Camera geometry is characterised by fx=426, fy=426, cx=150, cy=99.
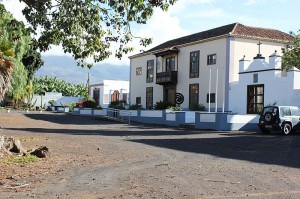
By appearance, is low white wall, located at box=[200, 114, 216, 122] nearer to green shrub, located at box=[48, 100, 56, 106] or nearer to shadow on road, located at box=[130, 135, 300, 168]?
shadow on road, located at box=[130, 135, 300, 168]

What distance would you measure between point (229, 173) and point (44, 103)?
6128 cm

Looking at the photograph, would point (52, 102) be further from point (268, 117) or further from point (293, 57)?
point (268, 117)

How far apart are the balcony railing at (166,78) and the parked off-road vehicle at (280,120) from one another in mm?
16341

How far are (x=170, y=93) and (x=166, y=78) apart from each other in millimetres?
1666

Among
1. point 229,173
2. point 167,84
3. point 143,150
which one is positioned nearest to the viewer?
point 229,173

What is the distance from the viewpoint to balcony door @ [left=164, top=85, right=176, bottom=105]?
39550 millimetres

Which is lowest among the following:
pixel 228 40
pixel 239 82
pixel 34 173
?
pixel 34 173

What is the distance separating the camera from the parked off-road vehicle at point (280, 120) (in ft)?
73.0

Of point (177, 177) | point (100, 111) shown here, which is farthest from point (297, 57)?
point (100, 111)

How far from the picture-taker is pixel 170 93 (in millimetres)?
40312

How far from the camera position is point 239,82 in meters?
30.6

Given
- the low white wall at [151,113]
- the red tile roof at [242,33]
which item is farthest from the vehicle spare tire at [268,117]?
the red tile roof at [242,33]

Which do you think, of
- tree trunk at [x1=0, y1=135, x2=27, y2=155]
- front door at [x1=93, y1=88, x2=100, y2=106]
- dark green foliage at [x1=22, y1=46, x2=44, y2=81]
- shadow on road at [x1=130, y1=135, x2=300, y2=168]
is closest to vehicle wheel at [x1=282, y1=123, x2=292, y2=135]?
shadow on road at [x1=130, y1=135, x2=300, y2=168]

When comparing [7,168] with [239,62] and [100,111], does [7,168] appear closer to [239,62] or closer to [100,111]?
[239,62]
